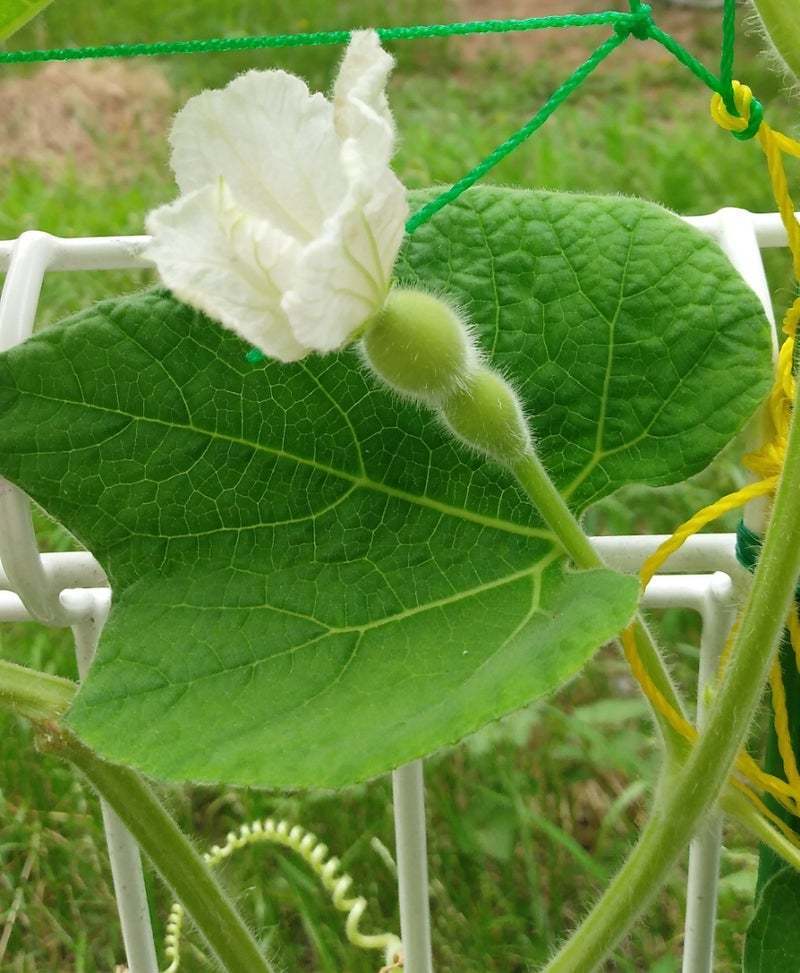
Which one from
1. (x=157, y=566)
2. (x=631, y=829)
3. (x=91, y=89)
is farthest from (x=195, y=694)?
(x=91, y=89)

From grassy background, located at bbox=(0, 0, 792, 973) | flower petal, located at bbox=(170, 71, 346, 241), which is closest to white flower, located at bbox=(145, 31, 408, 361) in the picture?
flower petal, located at bbox=(170, 71, 346, 241)

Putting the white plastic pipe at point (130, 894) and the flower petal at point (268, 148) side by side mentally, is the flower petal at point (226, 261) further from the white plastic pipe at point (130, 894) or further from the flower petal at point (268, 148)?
the white plastic pipe at point (130, 894)

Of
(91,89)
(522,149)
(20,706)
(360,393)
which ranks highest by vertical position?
(91,89)

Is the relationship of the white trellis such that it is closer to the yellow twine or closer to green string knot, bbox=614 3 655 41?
the yellow twine

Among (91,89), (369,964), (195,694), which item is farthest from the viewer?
(91,89)

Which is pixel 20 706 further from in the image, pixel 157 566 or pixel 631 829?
pixel 631 829

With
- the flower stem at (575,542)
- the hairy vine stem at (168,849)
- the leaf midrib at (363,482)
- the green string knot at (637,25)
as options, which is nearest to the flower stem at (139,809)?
the hairy vine stem at (168,849)
